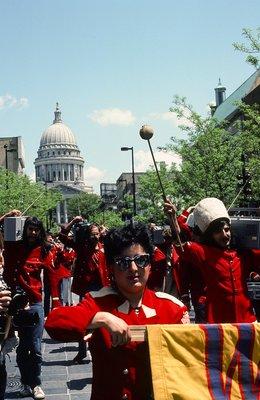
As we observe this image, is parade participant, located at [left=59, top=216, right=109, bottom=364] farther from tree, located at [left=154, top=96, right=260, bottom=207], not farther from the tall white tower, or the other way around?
the tall white tower

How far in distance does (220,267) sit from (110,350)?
2116 mm

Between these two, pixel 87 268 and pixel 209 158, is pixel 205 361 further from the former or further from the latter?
pixel 209 158

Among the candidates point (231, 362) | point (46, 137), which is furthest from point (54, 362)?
point (46, 137)

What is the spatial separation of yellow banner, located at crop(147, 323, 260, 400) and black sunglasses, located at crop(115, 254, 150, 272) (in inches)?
11.6

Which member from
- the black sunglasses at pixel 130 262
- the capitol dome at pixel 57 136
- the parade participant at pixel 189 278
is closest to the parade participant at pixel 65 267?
the parade participant at pixel 189 278

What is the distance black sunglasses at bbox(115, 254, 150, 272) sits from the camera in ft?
10.8

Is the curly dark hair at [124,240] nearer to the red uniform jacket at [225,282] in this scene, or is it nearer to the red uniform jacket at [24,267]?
the red uniform jacket at [225,282]

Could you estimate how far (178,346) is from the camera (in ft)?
10.9

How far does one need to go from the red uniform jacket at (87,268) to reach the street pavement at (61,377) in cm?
107

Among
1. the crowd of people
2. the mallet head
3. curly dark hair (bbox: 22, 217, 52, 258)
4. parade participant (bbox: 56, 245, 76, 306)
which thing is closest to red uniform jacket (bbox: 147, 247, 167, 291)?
the crowd of people

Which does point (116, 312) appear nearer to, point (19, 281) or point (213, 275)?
point (213, 275)

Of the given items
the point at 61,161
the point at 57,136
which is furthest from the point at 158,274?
the point at 57,136

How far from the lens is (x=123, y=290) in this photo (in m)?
3.32

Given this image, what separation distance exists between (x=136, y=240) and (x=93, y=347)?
0.53 metres
